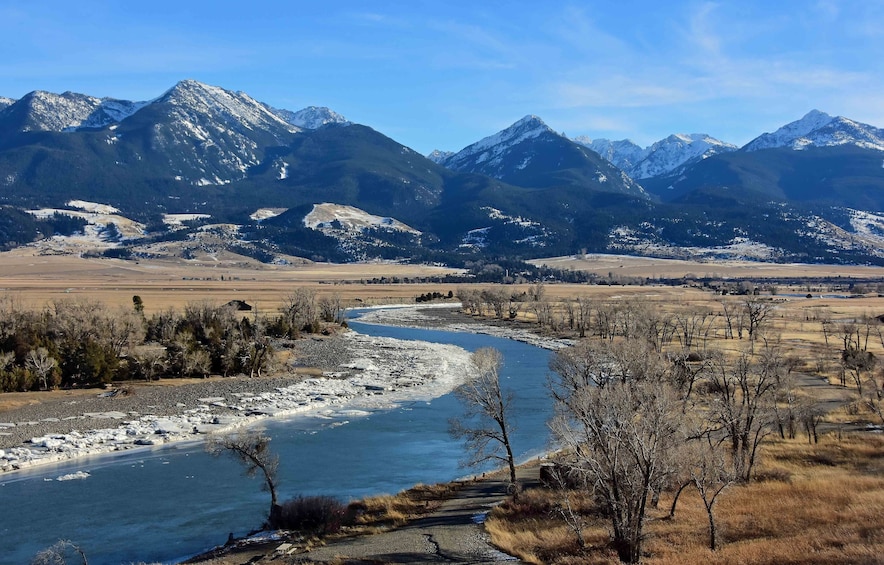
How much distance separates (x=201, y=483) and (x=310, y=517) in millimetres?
8841

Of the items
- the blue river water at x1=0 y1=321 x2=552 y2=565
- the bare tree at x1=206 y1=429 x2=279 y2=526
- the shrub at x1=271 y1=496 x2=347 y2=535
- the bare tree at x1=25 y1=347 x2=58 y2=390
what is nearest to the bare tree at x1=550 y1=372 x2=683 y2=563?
the shrub at x1=271 y1=496 x2=347 y2=535

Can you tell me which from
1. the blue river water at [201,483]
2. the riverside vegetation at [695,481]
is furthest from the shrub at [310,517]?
the riverside vegetation at [695,481]

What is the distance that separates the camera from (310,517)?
90.2ft

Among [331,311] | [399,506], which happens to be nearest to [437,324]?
[331,311]

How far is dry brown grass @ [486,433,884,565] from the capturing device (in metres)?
20.5

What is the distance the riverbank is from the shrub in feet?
53.4

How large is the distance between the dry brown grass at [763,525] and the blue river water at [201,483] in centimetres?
975

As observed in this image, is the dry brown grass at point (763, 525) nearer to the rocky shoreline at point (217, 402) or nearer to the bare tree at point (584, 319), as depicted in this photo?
the rocky shoreline at point (217, 402)

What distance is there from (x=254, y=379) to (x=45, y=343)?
18062 mm

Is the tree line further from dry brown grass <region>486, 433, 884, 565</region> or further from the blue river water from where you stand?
dry brown grass <region>486, 433, 884, 565</region>

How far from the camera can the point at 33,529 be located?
27.0 metres

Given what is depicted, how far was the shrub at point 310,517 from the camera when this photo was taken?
27.0 m

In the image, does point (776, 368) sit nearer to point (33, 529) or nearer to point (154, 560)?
point (154, 560)

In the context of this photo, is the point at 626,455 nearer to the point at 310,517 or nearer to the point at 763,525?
the point at 763,525
